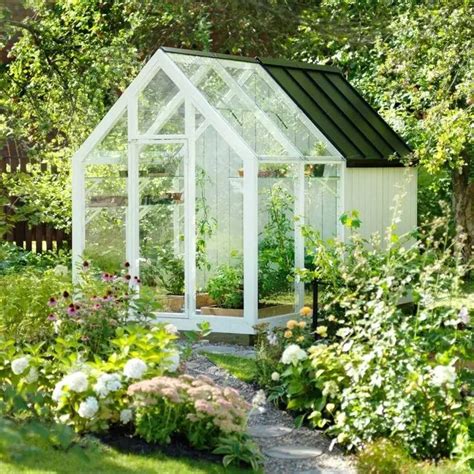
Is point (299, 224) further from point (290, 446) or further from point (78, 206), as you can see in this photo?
point (290, 446)

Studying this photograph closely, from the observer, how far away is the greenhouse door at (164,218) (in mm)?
10797

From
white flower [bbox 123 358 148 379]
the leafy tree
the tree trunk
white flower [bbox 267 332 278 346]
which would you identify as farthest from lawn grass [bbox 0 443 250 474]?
the tree trunk

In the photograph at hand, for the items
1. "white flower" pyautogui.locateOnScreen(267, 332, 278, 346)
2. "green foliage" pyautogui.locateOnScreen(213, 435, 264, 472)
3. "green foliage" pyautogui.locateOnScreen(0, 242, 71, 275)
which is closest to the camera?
"green foliage" pyautogui.locateOnScreen(213, 435, 264, 472)

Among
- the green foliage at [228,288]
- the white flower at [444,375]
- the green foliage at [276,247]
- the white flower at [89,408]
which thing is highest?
the green foliage at [276,247]

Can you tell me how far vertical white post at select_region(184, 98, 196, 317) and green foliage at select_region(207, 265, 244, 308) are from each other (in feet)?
0.73

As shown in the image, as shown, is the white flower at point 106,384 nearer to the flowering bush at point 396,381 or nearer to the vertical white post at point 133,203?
the flowering bush at point 396,381

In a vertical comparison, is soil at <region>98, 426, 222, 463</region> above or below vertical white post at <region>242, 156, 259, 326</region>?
below

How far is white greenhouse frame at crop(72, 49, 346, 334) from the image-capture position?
1024 cm

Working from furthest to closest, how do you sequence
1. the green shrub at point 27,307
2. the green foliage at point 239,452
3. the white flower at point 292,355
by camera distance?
the green shrub at point 27,307 → the white flower at point 292,355 → the green foliage at point 239,452

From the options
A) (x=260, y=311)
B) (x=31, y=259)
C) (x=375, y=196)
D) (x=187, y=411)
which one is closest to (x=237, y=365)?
(x=260, y=311)

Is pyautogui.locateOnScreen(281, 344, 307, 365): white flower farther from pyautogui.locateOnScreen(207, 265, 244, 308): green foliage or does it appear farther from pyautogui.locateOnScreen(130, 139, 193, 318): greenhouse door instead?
pyautogui.locateOnScreen(130, 139, 193, 318): greenhouse door

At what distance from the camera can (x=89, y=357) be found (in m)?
7.70

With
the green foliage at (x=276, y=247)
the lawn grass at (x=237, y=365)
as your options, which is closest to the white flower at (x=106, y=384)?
the lawn grass at (x=237, y=365)

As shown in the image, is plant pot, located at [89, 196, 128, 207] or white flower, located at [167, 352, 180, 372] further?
plant pot, located at [89, 196, 128, 207]
